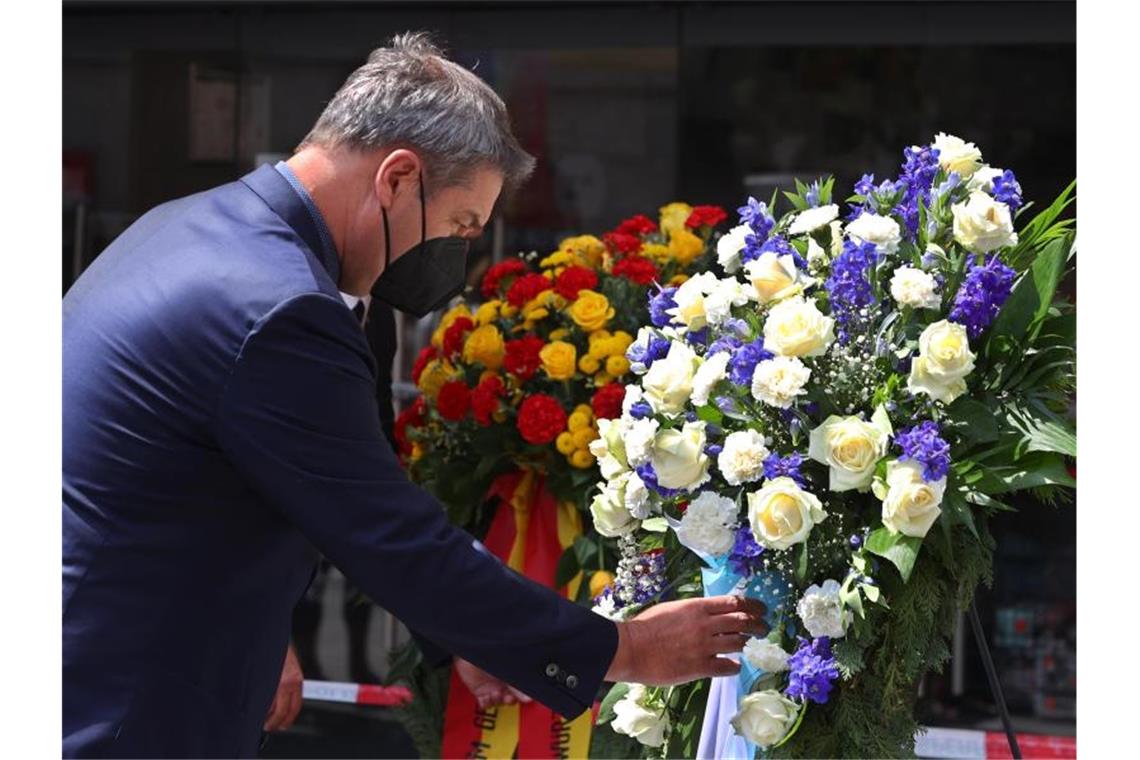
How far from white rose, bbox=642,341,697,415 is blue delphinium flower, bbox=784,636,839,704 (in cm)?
33

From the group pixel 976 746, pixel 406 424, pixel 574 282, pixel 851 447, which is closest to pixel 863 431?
pixel 851 447

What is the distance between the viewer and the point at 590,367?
2865 millimetres

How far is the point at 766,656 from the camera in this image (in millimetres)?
1923

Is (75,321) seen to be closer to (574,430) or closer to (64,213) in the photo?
(574,430)

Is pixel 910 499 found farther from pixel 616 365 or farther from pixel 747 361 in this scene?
pixel 616 365

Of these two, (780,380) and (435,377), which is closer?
(780,380)

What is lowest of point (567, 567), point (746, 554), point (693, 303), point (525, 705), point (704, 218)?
point (525, 705)

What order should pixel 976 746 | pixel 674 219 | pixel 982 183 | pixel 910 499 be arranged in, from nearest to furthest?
pixel 910 499 → pixel 982 183 → pixel 674 219 → pixel 976 746

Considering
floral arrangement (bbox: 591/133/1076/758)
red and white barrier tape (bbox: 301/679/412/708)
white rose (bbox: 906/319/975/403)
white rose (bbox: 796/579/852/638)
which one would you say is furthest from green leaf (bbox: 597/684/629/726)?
A: red and white barrier tape (bbox: 301/679/412/708)

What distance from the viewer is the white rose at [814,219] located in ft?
6.72

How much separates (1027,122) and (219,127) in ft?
8.84

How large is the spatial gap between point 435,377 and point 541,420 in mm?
356

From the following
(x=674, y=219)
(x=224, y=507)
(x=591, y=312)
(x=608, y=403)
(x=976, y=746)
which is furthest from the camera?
(x=976, y=746)

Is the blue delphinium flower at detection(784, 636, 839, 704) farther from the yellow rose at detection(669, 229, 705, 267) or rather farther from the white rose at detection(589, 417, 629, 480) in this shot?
the yellow rose at detection(669, 229, 705, 267)
